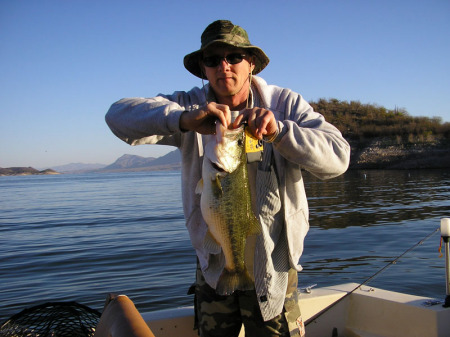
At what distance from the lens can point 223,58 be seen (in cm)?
327

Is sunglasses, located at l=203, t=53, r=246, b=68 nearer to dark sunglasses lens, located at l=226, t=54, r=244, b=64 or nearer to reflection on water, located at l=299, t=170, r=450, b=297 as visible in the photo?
dark sunglasses lens, located at l=226, t=54, r=244, b=64

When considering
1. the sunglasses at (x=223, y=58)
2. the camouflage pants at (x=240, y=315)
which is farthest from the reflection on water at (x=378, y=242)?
the sunglasses at (x=223, y=58)

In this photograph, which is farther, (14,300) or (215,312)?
(14,300)

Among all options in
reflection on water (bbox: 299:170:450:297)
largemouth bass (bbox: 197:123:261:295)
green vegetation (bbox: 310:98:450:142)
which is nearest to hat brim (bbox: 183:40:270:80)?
largemouth bass (bbox: 197:123:261:295)

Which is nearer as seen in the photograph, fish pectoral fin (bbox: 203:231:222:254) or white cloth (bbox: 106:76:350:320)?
white cloth (bbox: 106:76:350:320)

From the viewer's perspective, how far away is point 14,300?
9352 millimetres

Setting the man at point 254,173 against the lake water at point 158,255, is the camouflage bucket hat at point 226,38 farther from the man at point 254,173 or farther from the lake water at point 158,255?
the lake water at point 158,255

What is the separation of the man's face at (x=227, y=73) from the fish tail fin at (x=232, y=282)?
1372 millimetres

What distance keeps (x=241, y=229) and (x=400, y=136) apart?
201 ft

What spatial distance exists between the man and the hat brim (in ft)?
0.05

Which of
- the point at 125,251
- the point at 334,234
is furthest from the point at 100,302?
the point at 334,234

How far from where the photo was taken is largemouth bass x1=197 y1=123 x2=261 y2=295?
2715mm

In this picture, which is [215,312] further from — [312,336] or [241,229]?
[312,336]

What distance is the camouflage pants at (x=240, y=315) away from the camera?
3.23 meters
